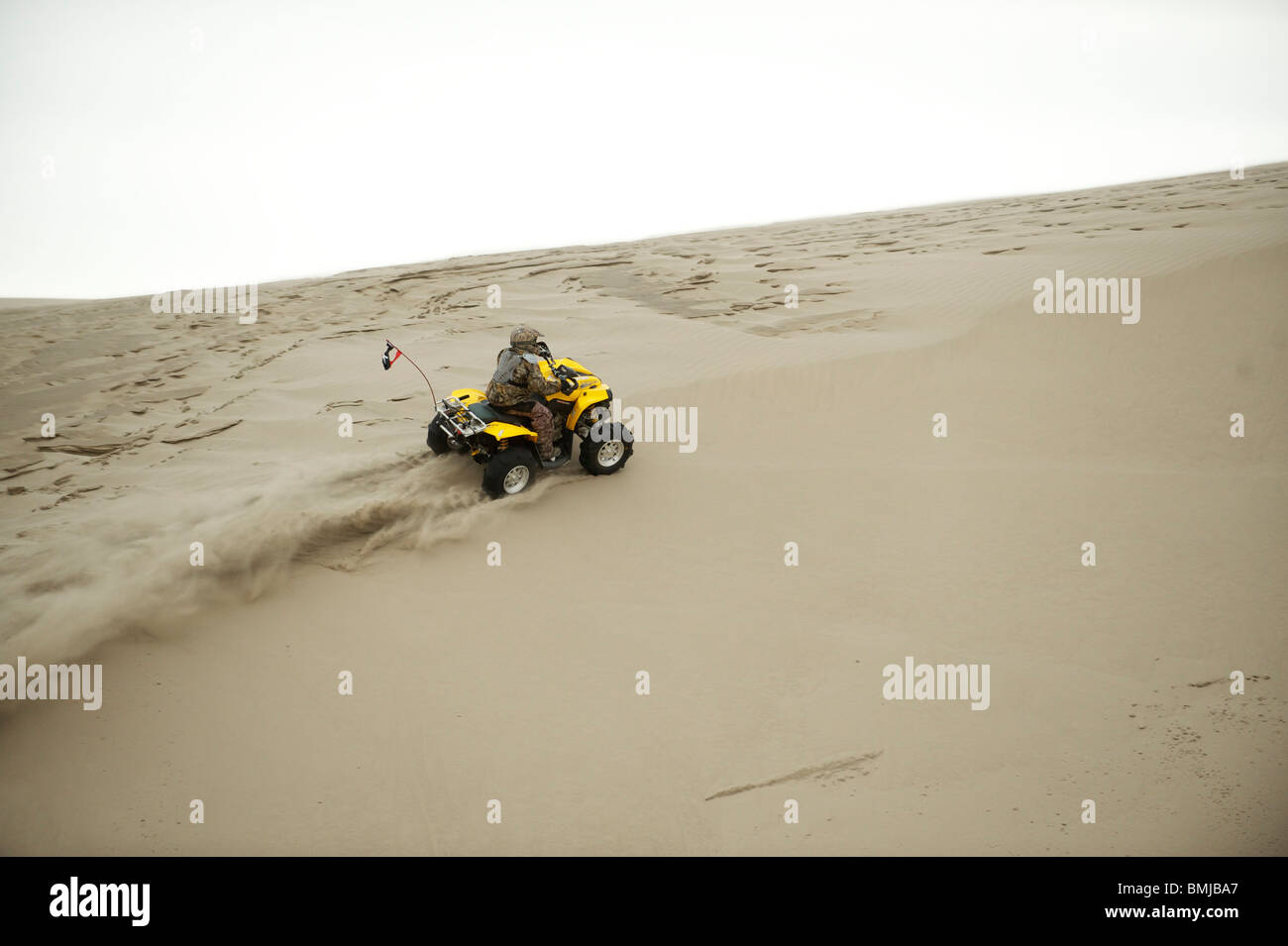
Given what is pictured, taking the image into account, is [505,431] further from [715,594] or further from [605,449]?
[715,594]

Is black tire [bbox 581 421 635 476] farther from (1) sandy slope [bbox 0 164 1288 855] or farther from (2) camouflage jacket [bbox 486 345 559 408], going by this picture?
(2) camouflage jacket [bbox 486 345 559 408]

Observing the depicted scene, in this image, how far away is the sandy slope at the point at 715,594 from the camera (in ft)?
13.1

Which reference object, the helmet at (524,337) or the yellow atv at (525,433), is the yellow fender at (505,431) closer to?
the yellow atv at (525,433)

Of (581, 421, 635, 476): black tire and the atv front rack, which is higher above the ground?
the atv front rack

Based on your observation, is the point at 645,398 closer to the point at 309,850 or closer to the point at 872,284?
the point at 872,284

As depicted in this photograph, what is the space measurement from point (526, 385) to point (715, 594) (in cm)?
234

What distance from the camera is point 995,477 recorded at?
670 centimetres

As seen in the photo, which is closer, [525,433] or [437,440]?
[525,433]

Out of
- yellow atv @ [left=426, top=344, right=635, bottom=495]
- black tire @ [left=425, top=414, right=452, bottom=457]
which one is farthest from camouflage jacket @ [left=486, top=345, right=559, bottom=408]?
black tire @ [left=425, top=414, right=452, bottom=457]

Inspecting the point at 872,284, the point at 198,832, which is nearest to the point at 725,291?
the point at 872,284

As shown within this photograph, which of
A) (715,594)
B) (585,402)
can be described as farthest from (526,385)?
(715,594)

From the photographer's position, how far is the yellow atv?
620 centimetres

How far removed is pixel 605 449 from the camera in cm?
666

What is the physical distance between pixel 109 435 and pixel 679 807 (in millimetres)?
7662
